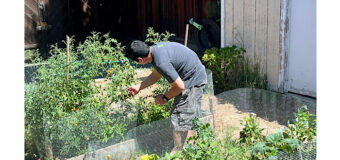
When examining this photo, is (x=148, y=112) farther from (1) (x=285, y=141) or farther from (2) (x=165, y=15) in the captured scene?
(2) (x=165, y=15)

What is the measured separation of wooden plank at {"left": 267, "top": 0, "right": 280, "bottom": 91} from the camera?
21.9 ft

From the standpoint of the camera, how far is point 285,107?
6.40 meters

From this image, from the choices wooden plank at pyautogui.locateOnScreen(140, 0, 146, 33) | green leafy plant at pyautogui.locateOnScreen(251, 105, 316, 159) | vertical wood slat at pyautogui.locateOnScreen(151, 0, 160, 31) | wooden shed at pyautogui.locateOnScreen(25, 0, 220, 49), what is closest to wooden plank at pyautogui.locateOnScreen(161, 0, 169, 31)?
wooden shed at pyautogui.locateOnScreen(25, 0, 220, 49)

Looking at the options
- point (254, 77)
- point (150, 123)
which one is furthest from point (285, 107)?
point (150, 123)

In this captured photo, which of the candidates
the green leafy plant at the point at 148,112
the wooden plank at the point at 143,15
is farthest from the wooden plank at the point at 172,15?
the green leafy plant at the point at 148,112

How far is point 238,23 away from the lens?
7.58m

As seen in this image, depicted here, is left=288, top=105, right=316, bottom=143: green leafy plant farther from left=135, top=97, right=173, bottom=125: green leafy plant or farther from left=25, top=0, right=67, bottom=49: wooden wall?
left=25, top=0, right=67, bottom=49: wooden wall

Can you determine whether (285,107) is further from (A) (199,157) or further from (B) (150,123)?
(A) (199,157)

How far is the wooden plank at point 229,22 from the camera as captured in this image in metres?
7.70

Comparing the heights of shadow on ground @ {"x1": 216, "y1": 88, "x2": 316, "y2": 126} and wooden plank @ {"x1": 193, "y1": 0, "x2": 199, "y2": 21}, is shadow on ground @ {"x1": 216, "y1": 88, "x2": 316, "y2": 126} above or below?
below

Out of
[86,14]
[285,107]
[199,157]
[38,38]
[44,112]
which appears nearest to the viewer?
[199,157]

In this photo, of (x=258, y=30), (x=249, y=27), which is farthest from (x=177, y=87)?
(x=249, y=27)

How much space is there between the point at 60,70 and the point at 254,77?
149 inches

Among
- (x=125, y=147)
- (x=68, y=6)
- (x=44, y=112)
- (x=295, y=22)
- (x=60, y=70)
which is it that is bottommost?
(x=125, y=147)
